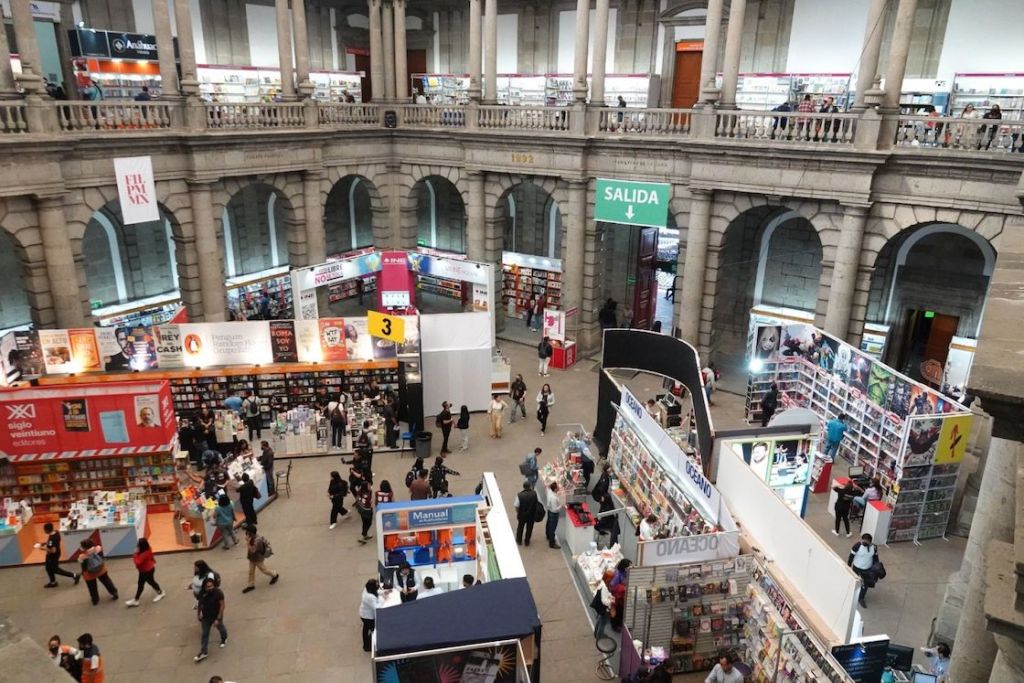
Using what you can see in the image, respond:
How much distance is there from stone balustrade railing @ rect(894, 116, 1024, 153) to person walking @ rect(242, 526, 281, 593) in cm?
1800

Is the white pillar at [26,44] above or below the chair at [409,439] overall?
above

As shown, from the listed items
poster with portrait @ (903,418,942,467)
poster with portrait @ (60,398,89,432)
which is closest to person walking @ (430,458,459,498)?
poster with portrait @ (60,398,89,432)

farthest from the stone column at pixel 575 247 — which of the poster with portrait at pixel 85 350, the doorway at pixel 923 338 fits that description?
the poster with portrait at pixel 85 350

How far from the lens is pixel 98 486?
643 inches

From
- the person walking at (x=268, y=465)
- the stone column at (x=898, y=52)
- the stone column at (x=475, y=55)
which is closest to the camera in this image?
the person walking at (x=268, y=465)

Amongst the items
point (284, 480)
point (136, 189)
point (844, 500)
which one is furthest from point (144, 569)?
point (844, 500)

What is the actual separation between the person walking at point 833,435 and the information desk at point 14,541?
1869 centimetres

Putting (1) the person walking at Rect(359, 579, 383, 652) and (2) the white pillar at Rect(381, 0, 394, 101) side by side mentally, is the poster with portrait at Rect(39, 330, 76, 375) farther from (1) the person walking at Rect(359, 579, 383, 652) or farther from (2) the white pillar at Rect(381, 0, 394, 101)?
(2) the white pillar at Rect(381, 0, 394, 101)

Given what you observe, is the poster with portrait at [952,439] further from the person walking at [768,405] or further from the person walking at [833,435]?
the person walking at [768,405]

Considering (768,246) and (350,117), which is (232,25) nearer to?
(350,117)

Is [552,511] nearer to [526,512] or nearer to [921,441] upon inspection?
[526,512]

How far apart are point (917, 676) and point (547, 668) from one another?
5718 millimetres

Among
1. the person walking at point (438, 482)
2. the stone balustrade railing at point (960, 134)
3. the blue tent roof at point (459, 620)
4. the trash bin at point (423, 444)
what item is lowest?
the trash bin at point (423, 444)

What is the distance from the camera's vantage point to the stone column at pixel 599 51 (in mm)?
22484
